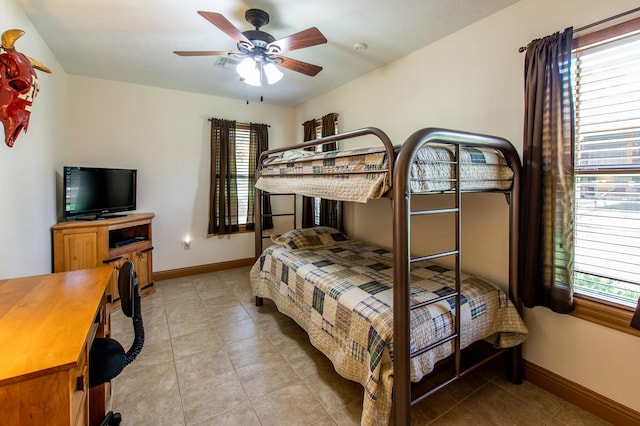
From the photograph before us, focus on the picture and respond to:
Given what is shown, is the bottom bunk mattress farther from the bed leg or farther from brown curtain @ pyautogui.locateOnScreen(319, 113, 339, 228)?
brown curtain @ pyautogui.locateOnScreen(319, 113, 339, 228)

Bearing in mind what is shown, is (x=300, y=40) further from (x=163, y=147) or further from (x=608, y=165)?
(x=163, y=147)

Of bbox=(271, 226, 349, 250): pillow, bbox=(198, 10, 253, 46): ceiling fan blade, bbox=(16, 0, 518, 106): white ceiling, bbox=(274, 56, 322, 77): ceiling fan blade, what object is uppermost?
bbox=(16, 0, 518, 106): white ceiling

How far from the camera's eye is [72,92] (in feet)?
11.1

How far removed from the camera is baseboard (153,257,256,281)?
3.97 m

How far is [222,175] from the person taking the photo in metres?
4.18

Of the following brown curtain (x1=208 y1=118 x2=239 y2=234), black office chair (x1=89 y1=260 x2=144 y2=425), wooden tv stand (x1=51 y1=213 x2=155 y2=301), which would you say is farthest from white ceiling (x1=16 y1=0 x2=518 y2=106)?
black office chair (x1=89 y1=260 x2=144 y2=425)

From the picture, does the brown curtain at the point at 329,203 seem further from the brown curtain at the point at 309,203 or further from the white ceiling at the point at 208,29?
the white ceiling at the point at 208,29

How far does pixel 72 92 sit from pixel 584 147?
4740mm

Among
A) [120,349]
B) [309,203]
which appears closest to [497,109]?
[309,203]

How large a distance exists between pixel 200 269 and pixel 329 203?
206 centimetres

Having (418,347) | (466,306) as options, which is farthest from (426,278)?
(418,347)

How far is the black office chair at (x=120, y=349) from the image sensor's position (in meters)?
1.33

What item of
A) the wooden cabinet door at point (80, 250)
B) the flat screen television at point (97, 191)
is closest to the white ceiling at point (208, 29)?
the flat screen television at point (97, 191)

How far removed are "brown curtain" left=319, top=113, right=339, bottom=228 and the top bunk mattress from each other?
1.53 metres
